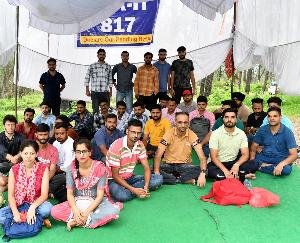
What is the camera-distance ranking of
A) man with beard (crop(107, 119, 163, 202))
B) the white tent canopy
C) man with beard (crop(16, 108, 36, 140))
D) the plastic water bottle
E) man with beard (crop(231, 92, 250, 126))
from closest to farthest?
man with beard (crop(107, 119, 163, 202)) < the plastic water bottle < man with beard (crop(16, 108, 36, 140)) < the white tent canopy < man with beard (crop(231, 92, 250, 126))

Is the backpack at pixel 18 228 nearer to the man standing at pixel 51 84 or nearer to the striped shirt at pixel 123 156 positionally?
the striped shirt at pixel 123 156

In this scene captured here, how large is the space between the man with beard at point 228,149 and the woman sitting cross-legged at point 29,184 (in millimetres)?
2313

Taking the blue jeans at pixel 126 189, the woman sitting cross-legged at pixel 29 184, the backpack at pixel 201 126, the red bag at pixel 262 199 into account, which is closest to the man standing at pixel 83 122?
the backpack at pixel 201 126

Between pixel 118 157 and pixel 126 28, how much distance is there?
559 centimetres

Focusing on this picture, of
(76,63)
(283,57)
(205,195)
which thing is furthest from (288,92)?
(76,63)

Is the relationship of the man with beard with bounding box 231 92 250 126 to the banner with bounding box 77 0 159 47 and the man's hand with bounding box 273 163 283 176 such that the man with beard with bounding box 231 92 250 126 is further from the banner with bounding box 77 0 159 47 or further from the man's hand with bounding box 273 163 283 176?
the banner with bounding box 77 0 159 47

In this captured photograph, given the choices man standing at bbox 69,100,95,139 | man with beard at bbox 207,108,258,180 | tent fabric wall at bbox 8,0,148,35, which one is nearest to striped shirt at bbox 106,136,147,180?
man with beard at bbox 207,108,258,180

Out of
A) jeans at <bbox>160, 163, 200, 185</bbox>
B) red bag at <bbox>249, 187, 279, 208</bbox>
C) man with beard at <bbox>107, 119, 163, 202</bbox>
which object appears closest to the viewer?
red bag at <bbox>249, 187, 279, 208</bbox>

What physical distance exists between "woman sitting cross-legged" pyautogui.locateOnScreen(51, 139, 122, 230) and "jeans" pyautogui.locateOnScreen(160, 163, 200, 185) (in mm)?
1296

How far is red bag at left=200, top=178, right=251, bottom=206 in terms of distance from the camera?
4422 millimetres

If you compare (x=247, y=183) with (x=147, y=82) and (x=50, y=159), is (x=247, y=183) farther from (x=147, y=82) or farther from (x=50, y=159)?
(x=147, y=82)

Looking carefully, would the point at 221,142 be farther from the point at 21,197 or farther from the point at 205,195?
the point at 21,197

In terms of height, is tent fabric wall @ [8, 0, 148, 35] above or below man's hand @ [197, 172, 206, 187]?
above

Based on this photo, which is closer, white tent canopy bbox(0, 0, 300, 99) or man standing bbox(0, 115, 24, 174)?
man standing bbox(0, 115, 24, 174)
